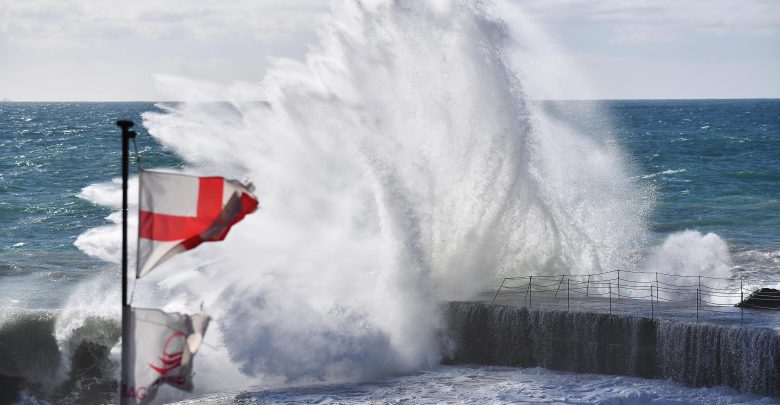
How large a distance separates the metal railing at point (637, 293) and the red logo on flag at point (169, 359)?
1255cm

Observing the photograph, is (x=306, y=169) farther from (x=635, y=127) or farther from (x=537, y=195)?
(x=635, y=127)

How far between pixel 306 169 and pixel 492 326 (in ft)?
21.3

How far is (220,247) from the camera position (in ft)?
79.4

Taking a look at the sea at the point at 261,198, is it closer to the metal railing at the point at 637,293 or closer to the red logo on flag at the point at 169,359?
the metal railing at the point at 637,293

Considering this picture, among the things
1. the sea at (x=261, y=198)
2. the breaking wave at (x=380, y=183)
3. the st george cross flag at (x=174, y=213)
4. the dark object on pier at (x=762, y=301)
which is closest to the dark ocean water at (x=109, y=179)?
the sea at (x=261, y=198)

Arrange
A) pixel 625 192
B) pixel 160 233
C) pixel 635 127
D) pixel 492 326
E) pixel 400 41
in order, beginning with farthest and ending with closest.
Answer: pixel 635 127 → pixel 625 192 → pixel 400 41 → pixel 492 326 → pixel 160 233

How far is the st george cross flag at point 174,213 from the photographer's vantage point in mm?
10305

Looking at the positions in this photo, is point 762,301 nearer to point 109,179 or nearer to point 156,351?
point 156,351

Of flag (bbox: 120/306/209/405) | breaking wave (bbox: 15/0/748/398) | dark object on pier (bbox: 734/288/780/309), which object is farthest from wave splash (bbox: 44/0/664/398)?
flag (bbox: 120/306/209/405)

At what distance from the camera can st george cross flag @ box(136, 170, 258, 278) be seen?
10.3 meters

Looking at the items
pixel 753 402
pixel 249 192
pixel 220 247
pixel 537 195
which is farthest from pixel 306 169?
pixel 249 192

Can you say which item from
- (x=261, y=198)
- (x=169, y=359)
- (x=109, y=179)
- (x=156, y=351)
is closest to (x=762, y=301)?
(x=261, y=198)

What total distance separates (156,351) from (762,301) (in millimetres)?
15745

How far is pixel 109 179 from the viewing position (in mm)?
55938
